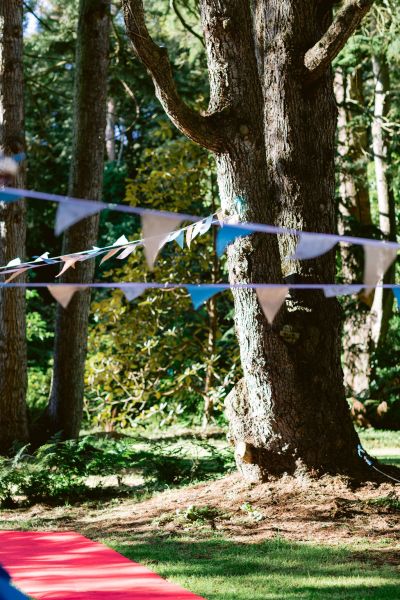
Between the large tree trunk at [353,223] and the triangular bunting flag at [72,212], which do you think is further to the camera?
the large tree trunk at [353,223]

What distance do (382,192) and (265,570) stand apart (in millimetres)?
11201

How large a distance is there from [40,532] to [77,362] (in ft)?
11.5

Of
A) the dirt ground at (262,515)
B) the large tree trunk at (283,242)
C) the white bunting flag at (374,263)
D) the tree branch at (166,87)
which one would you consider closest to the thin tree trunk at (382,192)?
the large tree trunk at (283,242)

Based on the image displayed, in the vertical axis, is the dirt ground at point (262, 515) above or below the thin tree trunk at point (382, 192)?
below

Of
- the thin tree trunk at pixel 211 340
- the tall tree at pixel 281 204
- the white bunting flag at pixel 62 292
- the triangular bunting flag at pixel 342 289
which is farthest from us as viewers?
the thin tree trunk at pixel 211 340

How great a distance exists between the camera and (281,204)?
676 cm

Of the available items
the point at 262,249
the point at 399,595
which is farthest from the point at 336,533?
the point at 262,249

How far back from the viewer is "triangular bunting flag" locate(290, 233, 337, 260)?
2984 mm

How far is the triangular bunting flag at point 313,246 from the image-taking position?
Result: 2.98 m

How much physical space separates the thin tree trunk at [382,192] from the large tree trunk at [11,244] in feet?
25.0

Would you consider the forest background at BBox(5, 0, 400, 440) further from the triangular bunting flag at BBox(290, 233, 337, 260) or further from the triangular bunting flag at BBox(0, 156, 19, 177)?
the triangular bunting flag at BBox(0, 156, 19, 177)

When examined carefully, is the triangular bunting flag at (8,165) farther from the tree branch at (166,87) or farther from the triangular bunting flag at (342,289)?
the tree branch at (166,87)

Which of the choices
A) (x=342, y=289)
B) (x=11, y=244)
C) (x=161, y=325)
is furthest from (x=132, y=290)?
(x=161, y=325)

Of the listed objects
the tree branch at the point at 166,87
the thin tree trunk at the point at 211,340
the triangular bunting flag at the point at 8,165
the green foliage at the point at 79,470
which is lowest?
the green foliage at the point at 79,470
